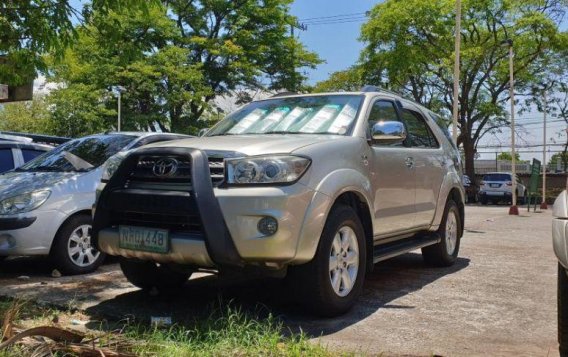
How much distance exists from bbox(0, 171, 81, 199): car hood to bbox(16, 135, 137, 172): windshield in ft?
0.70

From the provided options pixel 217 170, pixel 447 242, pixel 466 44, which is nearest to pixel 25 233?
pixel 217 170

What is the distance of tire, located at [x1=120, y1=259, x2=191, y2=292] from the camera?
4.84 metres

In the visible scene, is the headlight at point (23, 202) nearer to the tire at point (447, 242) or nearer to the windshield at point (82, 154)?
the windshield at point (82, 154)

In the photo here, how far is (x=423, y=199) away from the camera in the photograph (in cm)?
593

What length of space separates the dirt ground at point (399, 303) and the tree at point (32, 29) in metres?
2.28

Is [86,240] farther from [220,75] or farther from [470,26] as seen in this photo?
[470,26]

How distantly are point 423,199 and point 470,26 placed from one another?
952 inches

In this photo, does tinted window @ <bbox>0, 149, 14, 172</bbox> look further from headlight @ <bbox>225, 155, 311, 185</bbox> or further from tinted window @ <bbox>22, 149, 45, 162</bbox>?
headlight @ <bbox>225, 155, 311, 185</bbox>

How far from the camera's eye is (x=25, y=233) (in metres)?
5.57

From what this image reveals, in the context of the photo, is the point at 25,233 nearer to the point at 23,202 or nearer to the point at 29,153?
the point at 23,202

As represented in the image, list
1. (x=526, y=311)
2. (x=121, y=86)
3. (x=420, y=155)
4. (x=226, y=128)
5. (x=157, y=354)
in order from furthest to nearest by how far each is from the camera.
A: 1. (x=121, y=86)
2. (x=420, y=155)
3. (x=226, y=128)
4. (x=526, y=311)
5. (x=157, y=354)

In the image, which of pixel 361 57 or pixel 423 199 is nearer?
pixel 423 199

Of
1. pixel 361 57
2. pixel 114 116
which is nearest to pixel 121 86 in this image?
pixel 114 116

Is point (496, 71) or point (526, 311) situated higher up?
point (496, 71)
